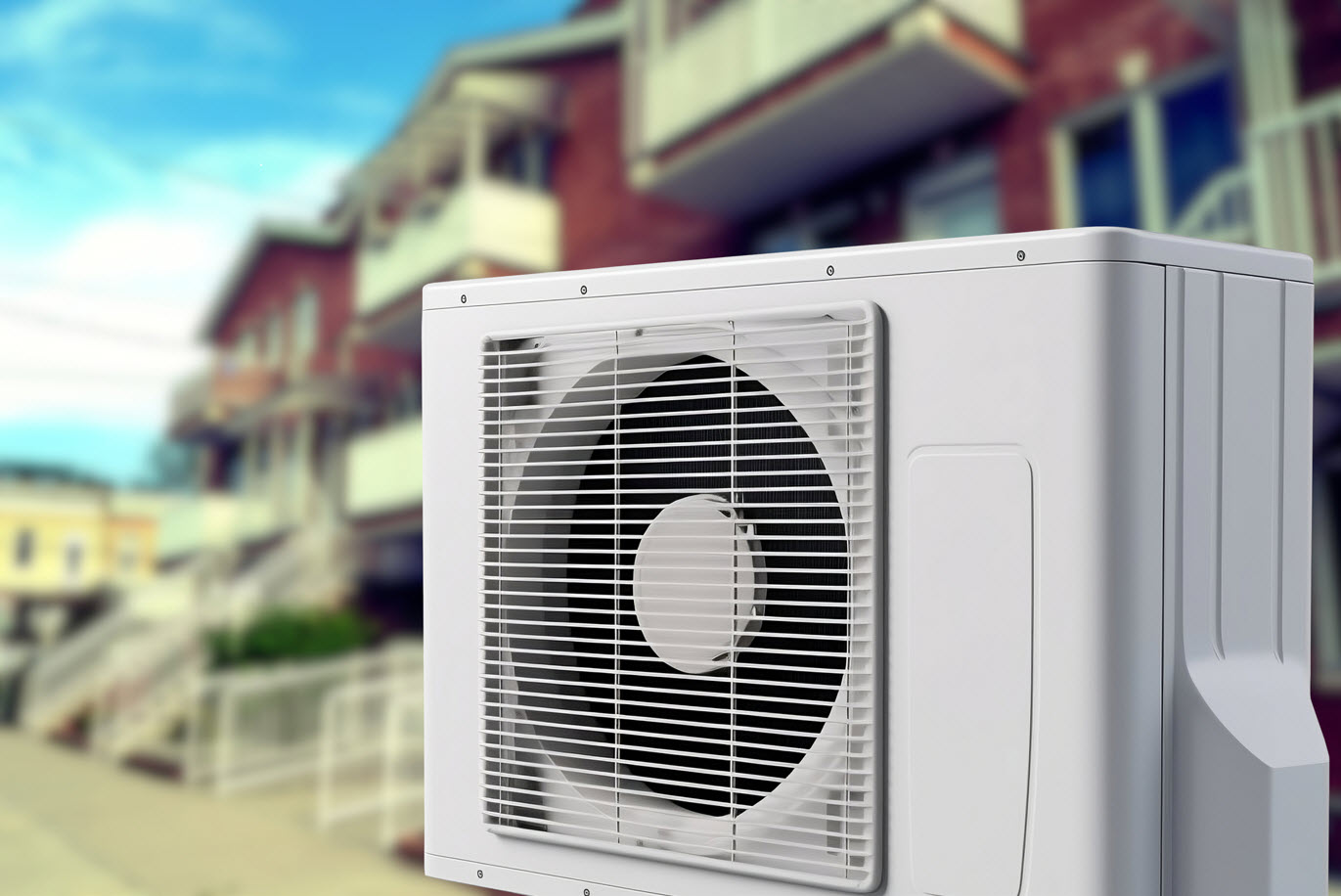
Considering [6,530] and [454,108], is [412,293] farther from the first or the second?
[6,530]

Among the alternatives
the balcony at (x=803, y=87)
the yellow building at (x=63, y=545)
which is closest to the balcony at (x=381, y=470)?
the yellow building at (x=63, y=545)

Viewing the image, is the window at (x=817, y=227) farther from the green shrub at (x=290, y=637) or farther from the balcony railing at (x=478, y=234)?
the green shrub at (x=290, y=637)

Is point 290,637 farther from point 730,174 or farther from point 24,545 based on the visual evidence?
point 730,174

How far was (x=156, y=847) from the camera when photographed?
435 centimetres

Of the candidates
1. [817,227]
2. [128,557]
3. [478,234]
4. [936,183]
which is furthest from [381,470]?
[936,183]

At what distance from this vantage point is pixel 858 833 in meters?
0.69

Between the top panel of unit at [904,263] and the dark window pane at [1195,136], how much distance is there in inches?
112

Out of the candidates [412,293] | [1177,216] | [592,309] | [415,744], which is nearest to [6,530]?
[412,293]

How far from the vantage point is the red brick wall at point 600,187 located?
5.06 meters

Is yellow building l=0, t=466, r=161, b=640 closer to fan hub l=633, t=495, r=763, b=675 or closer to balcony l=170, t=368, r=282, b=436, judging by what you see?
balcony l=170, t=368, r=282, b=436

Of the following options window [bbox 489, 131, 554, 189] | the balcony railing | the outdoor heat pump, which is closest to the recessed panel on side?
the outdoor heat pump

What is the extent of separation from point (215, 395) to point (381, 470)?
148 centimetres

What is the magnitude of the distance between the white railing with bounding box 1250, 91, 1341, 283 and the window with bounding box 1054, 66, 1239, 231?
0.52 feet

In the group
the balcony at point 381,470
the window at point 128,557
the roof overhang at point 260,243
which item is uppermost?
the roof overhang at point 260,243
